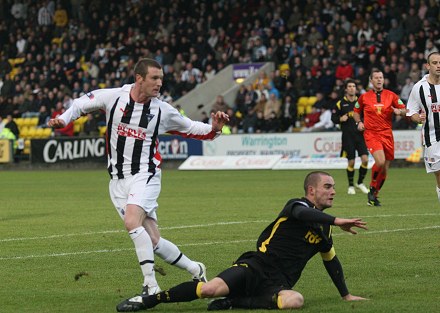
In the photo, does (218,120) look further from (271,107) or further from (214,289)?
(271,107)

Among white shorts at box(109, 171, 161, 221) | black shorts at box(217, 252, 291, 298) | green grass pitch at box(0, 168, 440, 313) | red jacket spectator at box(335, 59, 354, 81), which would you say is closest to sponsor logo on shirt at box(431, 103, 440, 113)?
green grass pitch at box(0, 168, 440, 313)

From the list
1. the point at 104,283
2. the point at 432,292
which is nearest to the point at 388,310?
the point at 432,292

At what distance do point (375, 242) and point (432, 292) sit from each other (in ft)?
13.2

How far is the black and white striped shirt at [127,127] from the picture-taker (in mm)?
9391

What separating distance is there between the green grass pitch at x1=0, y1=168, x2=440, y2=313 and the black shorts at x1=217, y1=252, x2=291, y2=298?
0.33 metres

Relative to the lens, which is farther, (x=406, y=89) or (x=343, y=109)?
(x=406, y=89)

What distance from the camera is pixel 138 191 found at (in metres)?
9.20

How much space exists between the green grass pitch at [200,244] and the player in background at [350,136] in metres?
0.56

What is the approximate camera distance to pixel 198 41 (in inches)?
1626

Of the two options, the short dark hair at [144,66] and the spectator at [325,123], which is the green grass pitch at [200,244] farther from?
the spectator at [325,123]

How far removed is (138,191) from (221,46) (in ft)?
107

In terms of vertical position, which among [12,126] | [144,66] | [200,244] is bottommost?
[200,244]

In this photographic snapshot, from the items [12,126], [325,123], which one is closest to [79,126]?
[12,126]

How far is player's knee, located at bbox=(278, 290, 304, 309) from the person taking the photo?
826cm
